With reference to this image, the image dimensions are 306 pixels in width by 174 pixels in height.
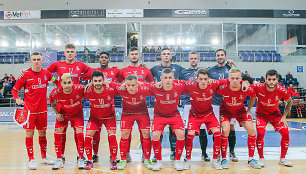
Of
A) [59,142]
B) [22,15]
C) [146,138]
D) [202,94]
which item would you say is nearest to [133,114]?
[146,138]

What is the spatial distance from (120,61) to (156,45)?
148 inches

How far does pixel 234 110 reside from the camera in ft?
17.9

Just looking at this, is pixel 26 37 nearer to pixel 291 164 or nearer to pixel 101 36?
pixel 101 36

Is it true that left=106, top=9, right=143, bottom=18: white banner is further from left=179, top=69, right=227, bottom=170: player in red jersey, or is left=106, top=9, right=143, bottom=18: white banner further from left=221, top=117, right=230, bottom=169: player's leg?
left=221, top=117, right=230, bottom=169: player's leg

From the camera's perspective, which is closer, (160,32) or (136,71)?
(136,71)

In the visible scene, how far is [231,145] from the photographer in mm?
5723

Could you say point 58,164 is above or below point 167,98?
below

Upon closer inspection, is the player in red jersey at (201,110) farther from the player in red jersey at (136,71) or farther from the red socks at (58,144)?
the red socks at (58,144)

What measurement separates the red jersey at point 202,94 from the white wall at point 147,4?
15.5 metres

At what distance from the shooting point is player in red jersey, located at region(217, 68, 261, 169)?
513 cm

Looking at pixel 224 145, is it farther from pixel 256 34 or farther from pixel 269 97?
pixel 256 34

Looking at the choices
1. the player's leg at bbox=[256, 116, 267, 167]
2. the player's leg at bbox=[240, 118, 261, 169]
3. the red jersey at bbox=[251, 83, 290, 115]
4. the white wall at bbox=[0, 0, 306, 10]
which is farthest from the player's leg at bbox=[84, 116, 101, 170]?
the white wall at bbox=[0, 0, 306, 10]

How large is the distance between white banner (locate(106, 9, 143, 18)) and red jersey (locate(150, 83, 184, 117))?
15355mm

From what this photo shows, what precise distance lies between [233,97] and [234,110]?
31 centimetres
